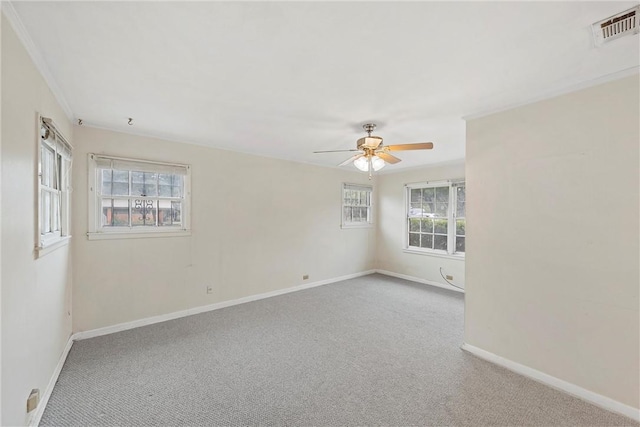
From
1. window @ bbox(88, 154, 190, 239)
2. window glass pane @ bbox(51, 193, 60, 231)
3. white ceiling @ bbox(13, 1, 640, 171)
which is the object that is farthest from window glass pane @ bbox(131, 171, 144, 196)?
window glass pane @ bbox(51, 193, 60, 231)

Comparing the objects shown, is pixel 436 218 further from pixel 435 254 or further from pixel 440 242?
pixel 435 254

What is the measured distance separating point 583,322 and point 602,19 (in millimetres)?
2011

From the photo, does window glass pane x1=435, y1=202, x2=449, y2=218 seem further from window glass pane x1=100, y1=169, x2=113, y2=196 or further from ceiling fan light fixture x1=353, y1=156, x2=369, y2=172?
window glass pane x1=100, y1=169, x2=113, y2=196

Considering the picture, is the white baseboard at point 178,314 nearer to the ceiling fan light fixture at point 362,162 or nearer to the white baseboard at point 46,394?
the white baseboard at point 46,394

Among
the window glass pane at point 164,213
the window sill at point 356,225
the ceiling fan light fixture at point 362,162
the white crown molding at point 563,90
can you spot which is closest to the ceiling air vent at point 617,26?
the white crown molding at point 563,90

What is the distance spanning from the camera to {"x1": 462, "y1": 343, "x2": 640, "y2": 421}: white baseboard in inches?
75.5

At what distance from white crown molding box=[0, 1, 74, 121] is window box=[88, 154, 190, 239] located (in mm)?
907

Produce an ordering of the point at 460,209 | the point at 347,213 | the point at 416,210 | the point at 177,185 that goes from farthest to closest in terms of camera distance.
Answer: the point at 347,213
the point at 416,210
the point at 460,209
the point at 177,185

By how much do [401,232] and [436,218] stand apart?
0.78 metres

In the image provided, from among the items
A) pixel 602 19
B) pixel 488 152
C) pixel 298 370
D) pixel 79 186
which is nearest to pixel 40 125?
pixel 79 186

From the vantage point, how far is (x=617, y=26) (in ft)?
4.73

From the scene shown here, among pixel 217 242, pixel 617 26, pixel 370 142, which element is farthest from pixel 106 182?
pixel 617 26

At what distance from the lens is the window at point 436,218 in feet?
16.4

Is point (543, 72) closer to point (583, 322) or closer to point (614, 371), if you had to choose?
point (583, 322)
